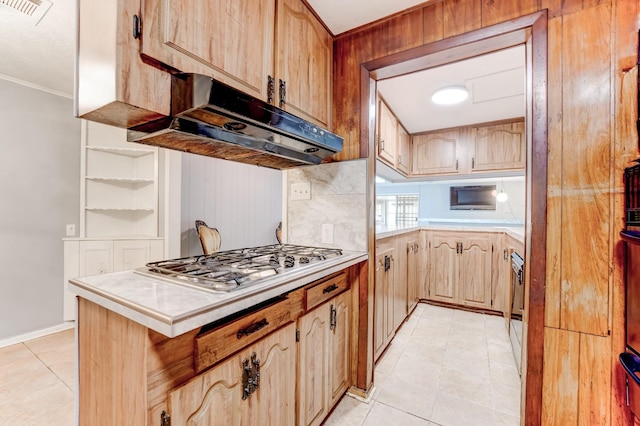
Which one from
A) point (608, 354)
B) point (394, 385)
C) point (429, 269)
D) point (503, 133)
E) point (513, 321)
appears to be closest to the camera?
point (608, 354)

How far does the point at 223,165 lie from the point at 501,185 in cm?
419

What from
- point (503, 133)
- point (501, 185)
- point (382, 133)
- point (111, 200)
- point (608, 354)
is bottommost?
point (608, 354)

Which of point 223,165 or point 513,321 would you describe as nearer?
point 513,321

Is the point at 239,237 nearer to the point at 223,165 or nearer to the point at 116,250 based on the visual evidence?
the point at 223,165

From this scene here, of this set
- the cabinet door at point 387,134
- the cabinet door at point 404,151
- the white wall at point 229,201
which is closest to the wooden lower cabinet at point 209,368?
the cabinet door at point 387,134

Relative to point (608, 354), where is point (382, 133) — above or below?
above

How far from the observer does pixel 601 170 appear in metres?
1.13

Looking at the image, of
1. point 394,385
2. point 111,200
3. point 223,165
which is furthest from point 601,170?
point 111,200

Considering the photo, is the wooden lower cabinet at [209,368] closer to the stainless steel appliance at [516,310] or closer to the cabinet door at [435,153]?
the stainless steel appliance at [516,310]

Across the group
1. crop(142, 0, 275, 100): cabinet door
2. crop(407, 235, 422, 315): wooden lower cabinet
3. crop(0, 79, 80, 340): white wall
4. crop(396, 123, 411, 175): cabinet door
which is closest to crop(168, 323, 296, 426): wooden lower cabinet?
crop(142, 0, 275, 100): cabinet door

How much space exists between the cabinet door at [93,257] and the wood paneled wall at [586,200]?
11.2ft

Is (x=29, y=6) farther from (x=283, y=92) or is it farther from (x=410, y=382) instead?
(x=410, y=382)

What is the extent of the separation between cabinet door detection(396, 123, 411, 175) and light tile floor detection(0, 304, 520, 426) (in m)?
1.92

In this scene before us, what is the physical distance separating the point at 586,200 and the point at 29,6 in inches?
126
